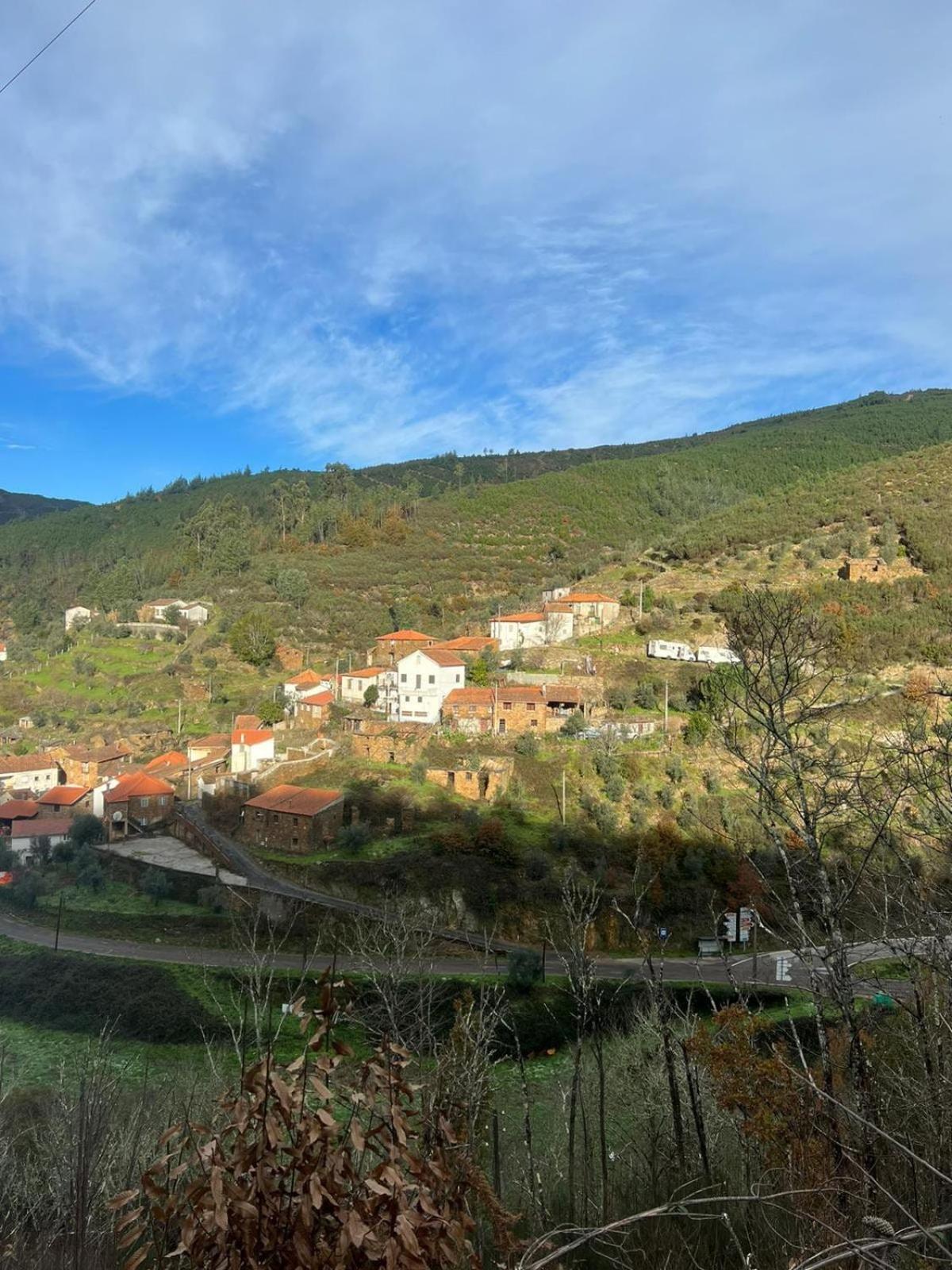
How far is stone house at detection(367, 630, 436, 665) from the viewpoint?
121 ft

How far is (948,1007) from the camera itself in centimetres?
331

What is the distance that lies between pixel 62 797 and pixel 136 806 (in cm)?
409

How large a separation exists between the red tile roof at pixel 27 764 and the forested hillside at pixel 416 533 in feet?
48.8

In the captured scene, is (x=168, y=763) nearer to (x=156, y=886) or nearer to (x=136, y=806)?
(x=136, y=806)

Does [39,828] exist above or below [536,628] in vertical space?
below

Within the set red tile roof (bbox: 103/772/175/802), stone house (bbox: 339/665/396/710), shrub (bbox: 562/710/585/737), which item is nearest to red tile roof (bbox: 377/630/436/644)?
stone house (bbox: 339/665/396/710)

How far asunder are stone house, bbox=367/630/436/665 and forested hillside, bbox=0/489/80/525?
11447 centimetres

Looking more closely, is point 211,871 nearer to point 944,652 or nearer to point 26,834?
point 26,834

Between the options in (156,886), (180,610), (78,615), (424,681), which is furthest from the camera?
(78,615)

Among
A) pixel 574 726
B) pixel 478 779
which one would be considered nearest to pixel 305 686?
pixel 478 779

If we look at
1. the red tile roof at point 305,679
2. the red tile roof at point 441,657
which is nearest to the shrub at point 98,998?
the red tile roof at point 441,657

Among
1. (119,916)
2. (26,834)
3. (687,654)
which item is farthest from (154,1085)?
(687,654)

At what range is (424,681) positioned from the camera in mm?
29859

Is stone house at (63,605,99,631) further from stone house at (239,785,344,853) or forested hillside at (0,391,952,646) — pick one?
stone house at (239,785,344,853)
